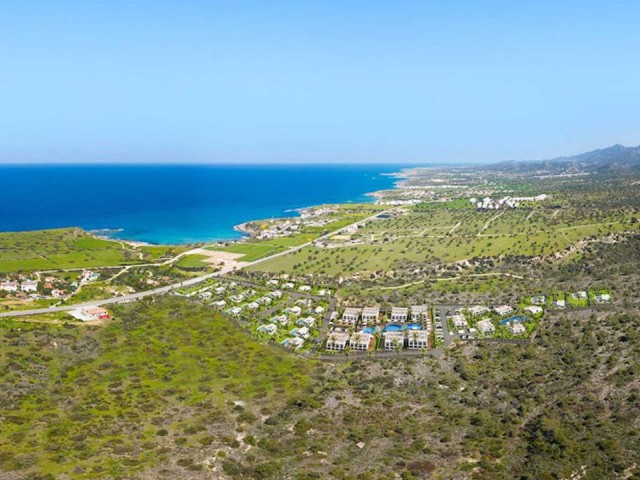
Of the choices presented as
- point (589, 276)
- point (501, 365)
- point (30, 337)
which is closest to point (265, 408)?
point (501, 365)

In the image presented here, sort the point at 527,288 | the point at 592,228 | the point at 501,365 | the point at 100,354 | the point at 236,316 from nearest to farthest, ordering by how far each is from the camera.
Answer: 1. the point at 501,365
2. the point at 100,354
3. the point at 236,316
4. the point at 527,288
5. the point at 592,228

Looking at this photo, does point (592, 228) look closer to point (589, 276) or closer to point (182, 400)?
point (589, 276)

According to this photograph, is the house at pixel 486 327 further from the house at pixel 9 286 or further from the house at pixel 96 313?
the house at pixel 9 286

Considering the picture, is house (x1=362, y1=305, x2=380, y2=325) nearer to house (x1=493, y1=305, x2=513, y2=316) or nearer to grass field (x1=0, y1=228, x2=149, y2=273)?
house (x1=493, y1=305, x2=513, y2=316)

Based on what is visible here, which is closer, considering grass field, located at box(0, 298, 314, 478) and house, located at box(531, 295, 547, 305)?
grass field, located at box(0, 298, 314, 478)

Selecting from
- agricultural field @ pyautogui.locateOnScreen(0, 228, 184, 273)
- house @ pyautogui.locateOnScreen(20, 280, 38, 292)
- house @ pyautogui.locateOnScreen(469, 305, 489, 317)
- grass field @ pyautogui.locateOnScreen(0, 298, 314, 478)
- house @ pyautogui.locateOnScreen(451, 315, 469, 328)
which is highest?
agricultural field @ pyautogui.locateOnScreen(0, 228, 184, 273)

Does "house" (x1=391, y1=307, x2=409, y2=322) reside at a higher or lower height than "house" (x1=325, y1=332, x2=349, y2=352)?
higher

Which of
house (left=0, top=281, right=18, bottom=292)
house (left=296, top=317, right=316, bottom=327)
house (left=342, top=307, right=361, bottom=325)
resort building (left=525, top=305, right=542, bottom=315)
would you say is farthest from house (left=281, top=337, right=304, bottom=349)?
house (left=0, top=281, right=18, bottom=292)
